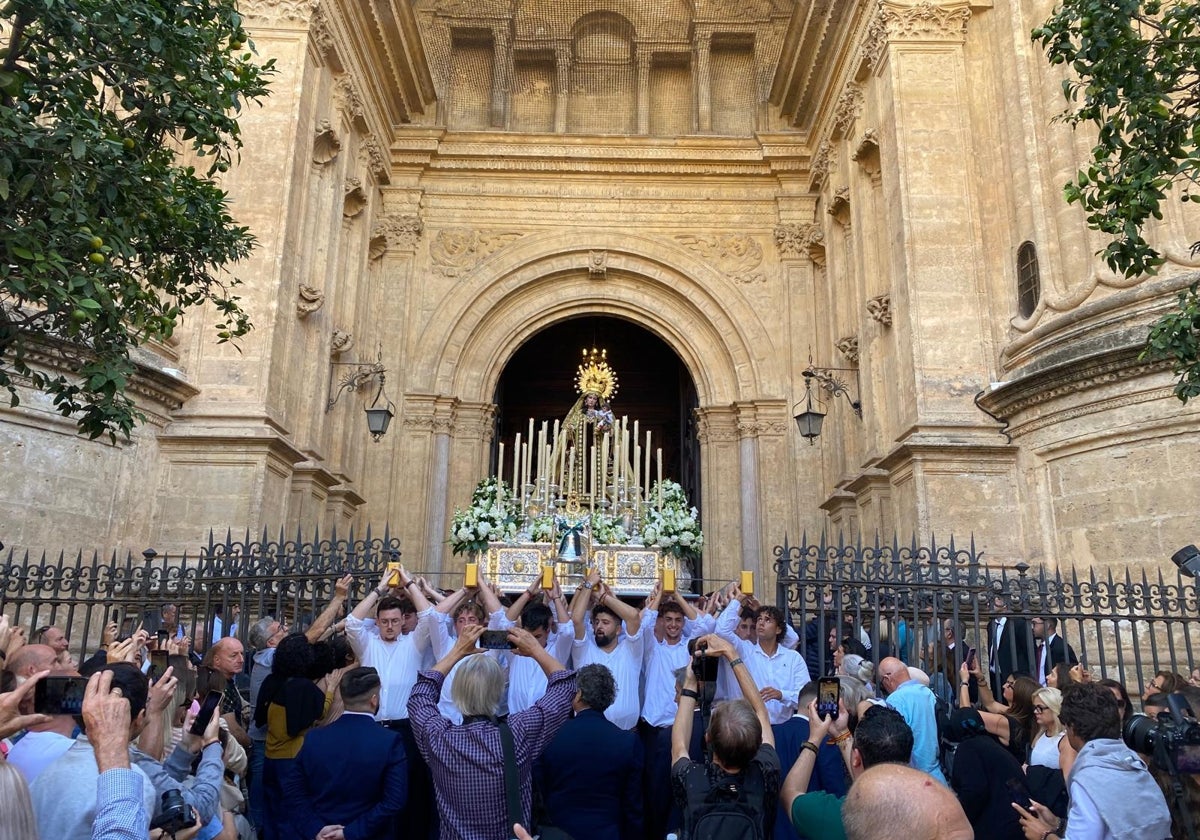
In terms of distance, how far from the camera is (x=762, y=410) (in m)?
16.1

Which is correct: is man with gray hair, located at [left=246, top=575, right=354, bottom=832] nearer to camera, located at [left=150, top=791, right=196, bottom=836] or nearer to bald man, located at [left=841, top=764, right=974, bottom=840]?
camera, located at [left=150, top=791, right=196, bottom=836]

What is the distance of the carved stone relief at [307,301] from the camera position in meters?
12.5

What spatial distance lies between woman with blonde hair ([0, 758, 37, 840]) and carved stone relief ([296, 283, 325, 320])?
10621mm

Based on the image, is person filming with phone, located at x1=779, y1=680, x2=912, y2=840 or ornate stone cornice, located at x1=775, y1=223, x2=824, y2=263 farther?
ornate stone cornice, located at x1=775, y1=223, x2=824, y2=263

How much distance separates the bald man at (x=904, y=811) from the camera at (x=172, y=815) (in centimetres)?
186

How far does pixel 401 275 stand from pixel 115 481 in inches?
295

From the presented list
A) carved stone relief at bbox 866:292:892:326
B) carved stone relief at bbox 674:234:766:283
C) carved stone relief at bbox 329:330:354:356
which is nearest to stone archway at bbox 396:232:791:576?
carved stone relief at bbox 674:234:766:283

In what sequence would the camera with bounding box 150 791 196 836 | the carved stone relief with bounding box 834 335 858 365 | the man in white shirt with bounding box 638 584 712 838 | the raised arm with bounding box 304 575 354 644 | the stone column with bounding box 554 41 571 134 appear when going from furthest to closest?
1. the stone column with bounding box 554 41 571 134
2. the carved stone relief with bounding box 834 335 858 365
3. the raised arm with bounding box 304 575 354 644
4. the man in white shirt with bounding box 638 584 712 838
5. the camera with bounding box 150 791 196 836

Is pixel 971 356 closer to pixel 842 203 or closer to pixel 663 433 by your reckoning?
pixel 842 203

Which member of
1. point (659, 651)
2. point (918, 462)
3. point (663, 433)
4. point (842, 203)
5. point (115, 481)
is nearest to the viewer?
point (659, 651)

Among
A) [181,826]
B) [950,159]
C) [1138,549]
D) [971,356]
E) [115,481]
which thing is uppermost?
[950,159]

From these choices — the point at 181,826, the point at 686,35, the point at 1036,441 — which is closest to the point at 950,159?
the point at 1036,441

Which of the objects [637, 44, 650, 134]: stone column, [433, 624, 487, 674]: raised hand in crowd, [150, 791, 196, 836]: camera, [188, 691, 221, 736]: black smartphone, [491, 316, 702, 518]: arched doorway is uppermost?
[637, 44, 650, 134]: stone column

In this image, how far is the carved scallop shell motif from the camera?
42.3 feet
